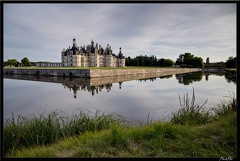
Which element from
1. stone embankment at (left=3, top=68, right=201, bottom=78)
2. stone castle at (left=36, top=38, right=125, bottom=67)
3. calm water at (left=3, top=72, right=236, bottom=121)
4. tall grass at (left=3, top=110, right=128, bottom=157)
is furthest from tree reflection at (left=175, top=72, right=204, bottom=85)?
stone castle at (left=36, top=38, right=125, bottom=67)

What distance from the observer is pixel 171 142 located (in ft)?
7.77

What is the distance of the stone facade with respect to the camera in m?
45.8

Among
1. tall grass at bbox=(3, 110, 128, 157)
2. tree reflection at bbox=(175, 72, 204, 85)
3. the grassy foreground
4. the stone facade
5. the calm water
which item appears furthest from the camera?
the stone facade

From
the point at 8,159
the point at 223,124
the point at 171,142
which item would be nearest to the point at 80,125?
the point at 8,159

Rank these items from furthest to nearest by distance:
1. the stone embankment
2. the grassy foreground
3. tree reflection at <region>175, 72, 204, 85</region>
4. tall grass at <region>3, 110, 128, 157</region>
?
the stone embankment < tree reflection at <region>175, 72, 204, 85</region> < tall grass at <region>3, 110, 128, 157</region> < the grassy foreground

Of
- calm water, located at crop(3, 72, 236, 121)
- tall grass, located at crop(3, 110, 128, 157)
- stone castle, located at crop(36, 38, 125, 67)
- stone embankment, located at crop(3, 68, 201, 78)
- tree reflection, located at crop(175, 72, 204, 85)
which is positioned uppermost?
stone castle, located at crop(36, 38, 125, 67)

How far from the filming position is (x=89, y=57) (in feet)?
163

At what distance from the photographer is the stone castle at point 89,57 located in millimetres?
45862

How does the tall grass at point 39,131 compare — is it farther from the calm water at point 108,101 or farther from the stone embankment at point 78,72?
the stone embankment at point 78,72

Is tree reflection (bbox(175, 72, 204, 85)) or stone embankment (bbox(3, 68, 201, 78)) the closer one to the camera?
tree reflection (bbox(175, 72, 204, 85))

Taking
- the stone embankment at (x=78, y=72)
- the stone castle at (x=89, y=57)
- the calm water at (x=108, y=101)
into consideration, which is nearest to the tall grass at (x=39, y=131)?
the calm water at (x=108, y=101)

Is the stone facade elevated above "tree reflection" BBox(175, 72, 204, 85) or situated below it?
above

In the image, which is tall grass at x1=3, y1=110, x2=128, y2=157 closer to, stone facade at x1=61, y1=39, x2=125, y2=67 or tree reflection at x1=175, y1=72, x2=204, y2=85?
tree reflection at x1=175, y1=72, x2=204, y2=85

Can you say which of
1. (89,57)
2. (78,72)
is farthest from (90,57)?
(78,72)
